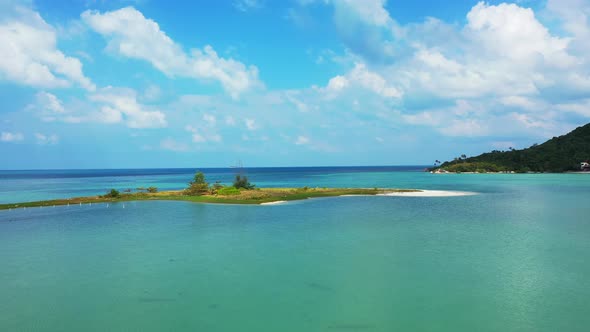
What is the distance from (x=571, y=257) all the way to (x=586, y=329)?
36.0ft

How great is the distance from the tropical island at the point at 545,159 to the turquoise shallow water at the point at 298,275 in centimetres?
15616

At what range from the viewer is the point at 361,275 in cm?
1895

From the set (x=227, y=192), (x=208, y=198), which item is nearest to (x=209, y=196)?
(x=208, y=198)

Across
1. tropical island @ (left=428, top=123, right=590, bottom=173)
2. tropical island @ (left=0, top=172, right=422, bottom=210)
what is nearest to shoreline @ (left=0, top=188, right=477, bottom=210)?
tropical island @ (left=0, top=172, right=422, bottom=210)

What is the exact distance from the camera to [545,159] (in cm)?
17012

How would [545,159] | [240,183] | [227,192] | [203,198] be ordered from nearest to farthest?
[203,198] < [227,192] < [240,183] < [545,159]

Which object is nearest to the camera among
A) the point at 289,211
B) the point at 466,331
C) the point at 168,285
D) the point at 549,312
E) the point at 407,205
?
the point at 466,331

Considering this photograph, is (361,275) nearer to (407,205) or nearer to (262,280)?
(262,280)

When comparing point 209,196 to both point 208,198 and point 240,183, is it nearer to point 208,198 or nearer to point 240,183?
point 208,198

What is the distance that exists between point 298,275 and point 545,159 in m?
191

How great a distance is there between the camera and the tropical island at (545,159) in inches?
6373

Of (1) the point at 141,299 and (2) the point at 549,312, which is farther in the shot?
(1) the point at 141,299

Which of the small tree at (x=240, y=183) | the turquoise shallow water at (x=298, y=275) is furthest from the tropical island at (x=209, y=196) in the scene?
the turquoise shallow water at (x=298, y=275)

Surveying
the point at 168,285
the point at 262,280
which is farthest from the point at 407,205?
the point at 168,285
